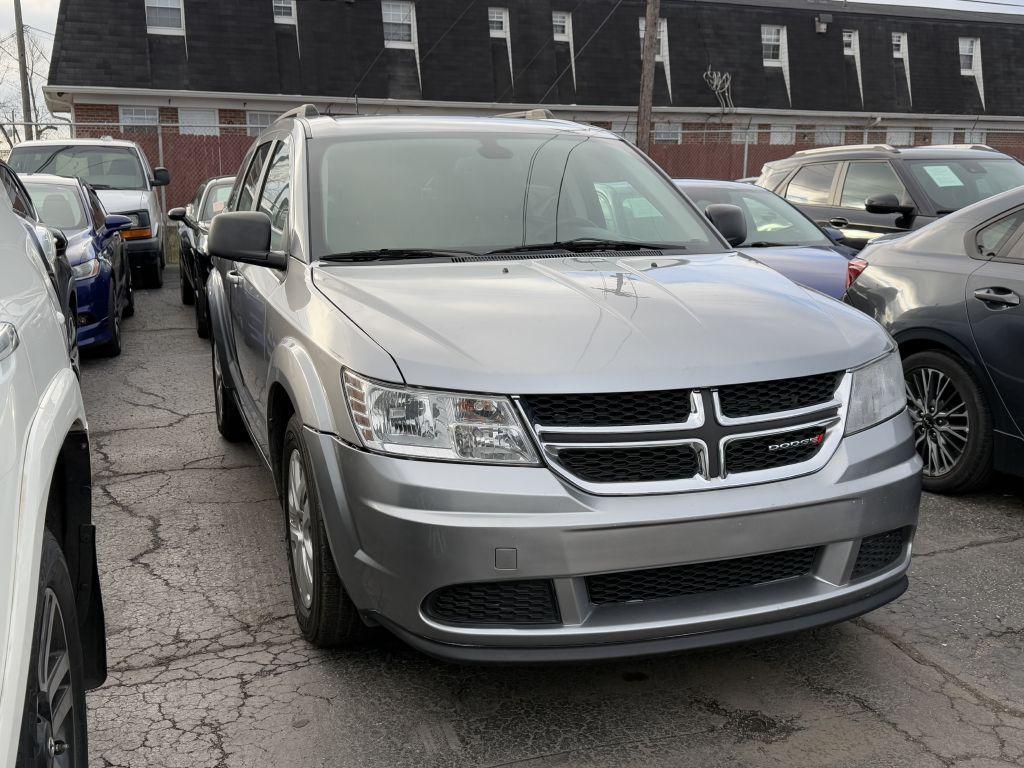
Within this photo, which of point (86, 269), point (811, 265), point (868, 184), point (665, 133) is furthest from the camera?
point (665, 133)

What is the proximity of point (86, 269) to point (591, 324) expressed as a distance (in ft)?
22.3

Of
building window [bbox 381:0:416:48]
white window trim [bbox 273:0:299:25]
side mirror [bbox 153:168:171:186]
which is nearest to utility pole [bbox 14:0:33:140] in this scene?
white window trim [bbox 273:0:299:25]

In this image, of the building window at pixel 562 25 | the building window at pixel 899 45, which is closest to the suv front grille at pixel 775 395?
the building window at pixel 562 25

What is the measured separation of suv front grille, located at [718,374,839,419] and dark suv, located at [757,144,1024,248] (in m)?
6.10

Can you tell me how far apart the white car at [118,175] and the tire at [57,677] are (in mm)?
12286

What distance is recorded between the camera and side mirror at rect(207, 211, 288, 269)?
4.07 meters

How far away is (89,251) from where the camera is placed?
8906mm

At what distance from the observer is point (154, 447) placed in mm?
6344

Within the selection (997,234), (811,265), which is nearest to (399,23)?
(811,265)

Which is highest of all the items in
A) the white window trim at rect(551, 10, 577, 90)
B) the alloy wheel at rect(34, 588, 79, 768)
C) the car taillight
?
the white window trim at rect(551, 10, 577, 90)

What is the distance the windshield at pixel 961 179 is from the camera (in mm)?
9453

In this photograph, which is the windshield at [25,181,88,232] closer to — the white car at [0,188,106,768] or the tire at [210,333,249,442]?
the tire at [210,333,249,442]

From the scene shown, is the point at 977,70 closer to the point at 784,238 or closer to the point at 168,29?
the point at 168,29

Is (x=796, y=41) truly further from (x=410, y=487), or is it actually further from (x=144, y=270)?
(x=410, y=487)
